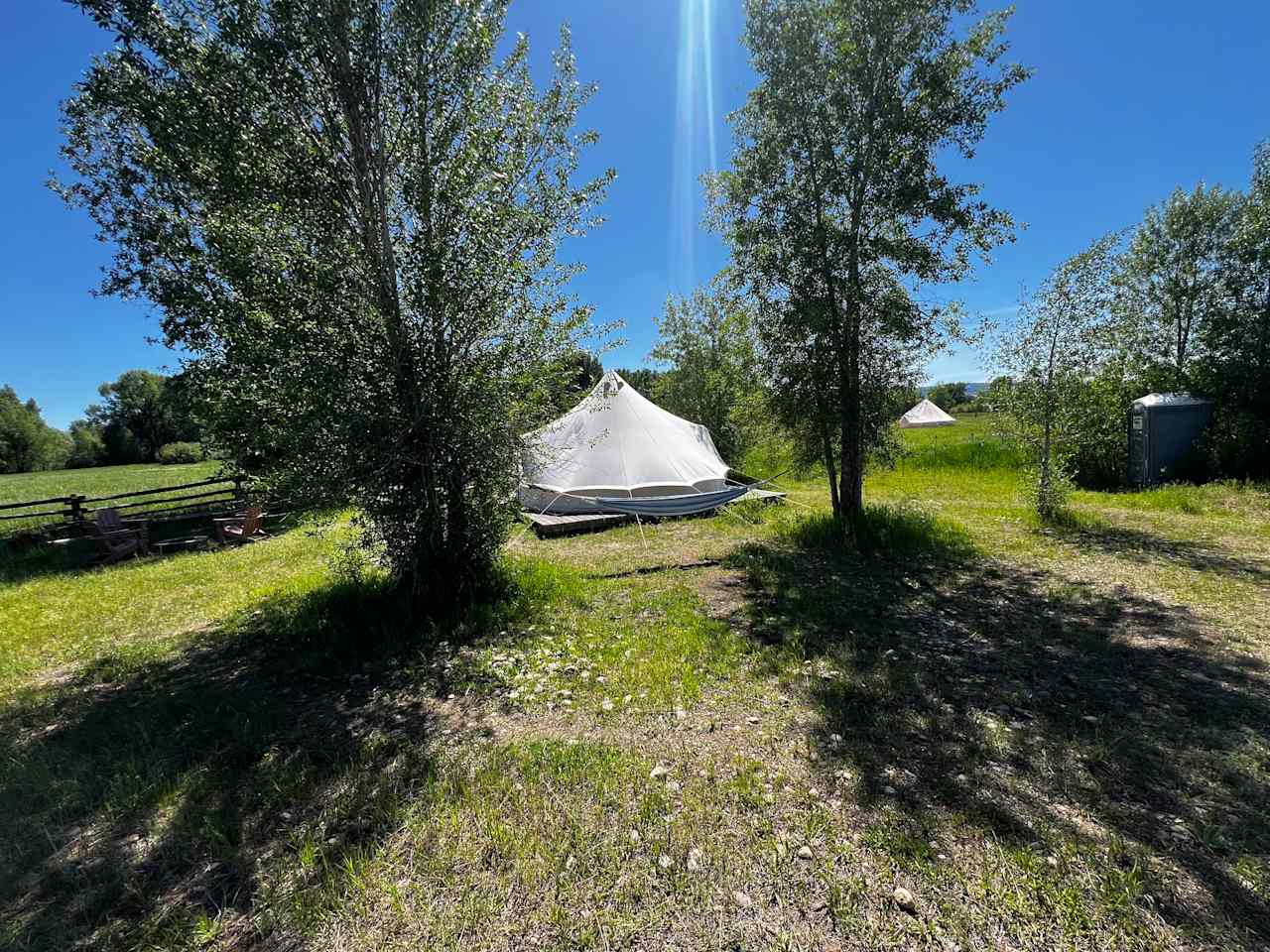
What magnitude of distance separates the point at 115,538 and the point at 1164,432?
77.6 ft

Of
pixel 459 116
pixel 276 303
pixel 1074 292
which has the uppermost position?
pixel 459 116

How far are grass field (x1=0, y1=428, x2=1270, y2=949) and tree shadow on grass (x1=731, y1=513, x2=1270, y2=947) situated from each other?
0.02 m

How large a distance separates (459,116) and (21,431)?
76243mm

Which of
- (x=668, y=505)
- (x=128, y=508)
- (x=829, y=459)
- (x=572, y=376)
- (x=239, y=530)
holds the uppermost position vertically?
(x=572, y=376)

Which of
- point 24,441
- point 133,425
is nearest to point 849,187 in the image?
point 133,425

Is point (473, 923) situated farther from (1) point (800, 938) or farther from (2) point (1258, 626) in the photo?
(2) point (1258, 626)

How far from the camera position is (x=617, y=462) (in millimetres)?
10609

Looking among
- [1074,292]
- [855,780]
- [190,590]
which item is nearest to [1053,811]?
[855,780]

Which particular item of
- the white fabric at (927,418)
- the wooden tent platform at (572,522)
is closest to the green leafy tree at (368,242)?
the wooden tent platform at (572,522)

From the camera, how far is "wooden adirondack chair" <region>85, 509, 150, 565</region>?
970 cm

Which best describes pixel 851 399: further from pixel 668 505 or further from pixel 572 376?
pixel 572 376

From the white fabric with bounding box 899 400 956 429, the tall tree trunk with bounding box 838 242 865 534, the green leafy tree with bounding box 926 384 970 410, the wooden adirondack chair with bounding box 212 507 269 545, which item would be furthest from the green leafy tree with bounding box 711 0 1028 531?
the green leafy tree with bounding box 926 384 970 410

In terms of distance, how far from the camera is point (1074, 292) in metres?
8.12

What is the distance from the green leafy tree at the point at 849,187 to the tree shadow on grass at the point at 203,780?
6768 millimetres
